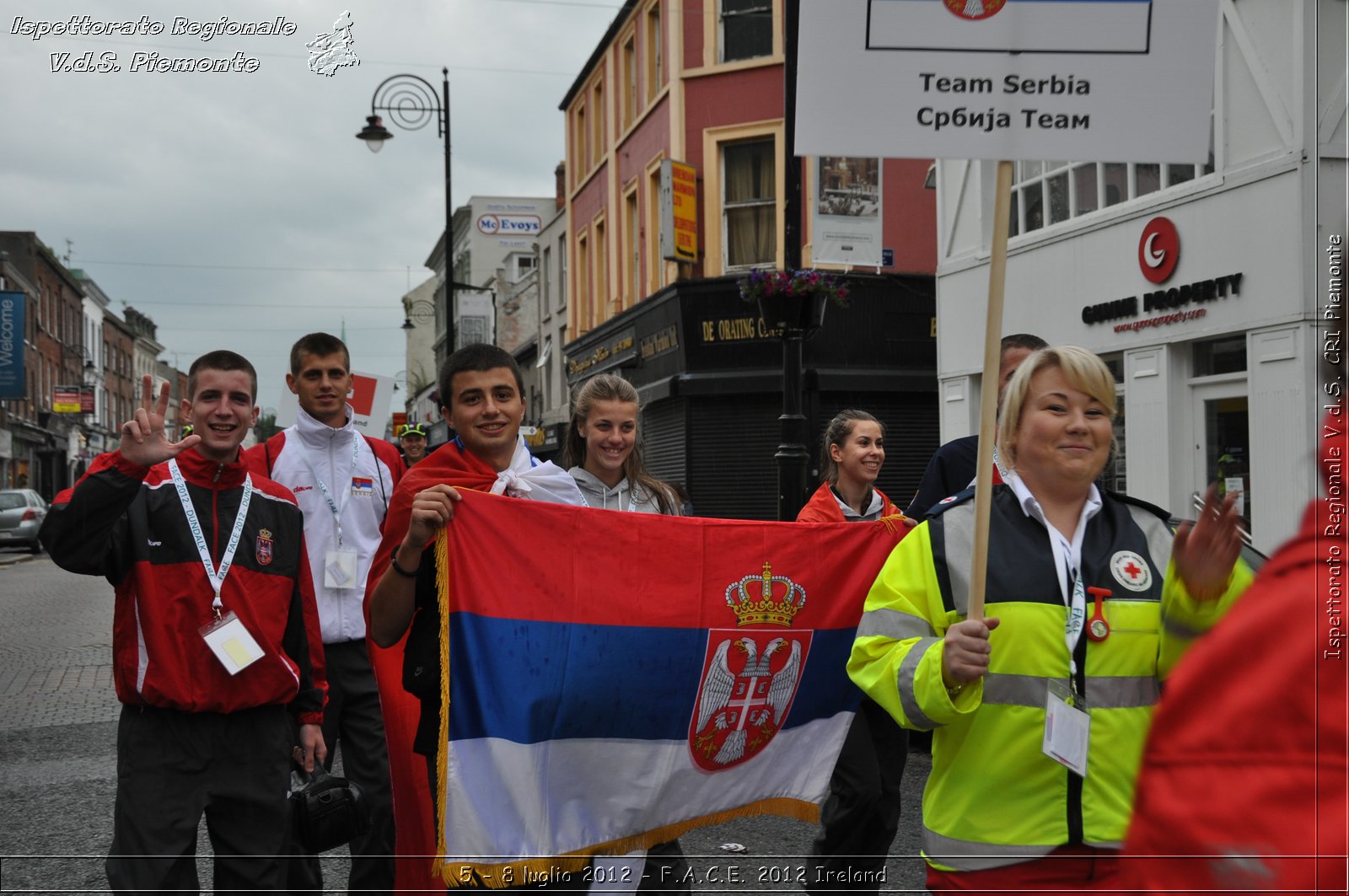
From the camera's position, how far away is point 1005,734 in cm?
266

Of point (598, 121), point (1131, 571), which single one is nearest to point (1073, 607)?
point (1131, 571)

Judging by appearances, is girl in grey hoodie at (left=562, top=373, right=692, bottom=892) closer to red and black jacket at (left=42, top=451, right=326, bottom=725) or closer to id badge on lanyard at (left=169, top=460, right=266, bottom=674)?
red and black jacket at (left=42, top=451, right=326, bottom=725)

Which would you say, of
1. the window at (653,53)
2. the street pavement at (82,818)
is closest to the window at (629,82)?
the window at (653,53)

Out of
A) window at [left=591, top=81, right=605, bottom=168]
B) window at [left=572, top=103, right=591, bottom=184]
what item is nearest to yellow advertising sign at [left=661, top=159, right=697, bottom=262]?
window at [left=591, top=81, right=605, bottom=168]

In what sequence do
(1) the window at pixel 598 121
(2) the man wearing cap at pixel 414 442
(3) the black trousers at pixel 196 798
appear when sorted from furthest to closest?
1. (1) the window at pixel 598 121
2. (2) the man wearing cap at pixel 414 442
3. (3) the black trousers at pixel 196 798

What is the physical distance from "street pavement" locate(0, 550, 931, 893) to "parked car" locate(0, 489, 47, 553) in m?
24.8

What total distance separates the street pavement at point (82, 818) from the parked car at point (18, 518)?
2482 cm

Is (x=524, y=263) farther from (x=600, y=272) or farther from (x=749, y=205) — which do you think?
(x=749, y=205)

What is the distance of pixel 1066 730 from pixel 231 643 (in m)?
2.40

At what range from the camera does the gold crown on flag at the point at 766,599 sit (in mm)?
4227

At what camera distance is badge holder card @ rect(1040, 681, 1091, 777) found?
2572 millimetres

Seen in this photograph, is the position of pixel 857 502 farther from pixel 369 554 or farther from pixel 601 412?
pixel 369 554

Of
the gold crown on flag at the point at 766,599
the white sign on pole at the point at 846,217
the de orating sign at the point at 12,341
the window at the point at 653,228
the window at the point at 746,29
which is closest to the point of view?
the gold crown on flag at the point at 766,599

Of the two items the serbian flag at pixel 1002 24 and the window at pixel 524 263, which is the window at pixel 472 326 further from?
the serbian flag at pixel 1002 24
